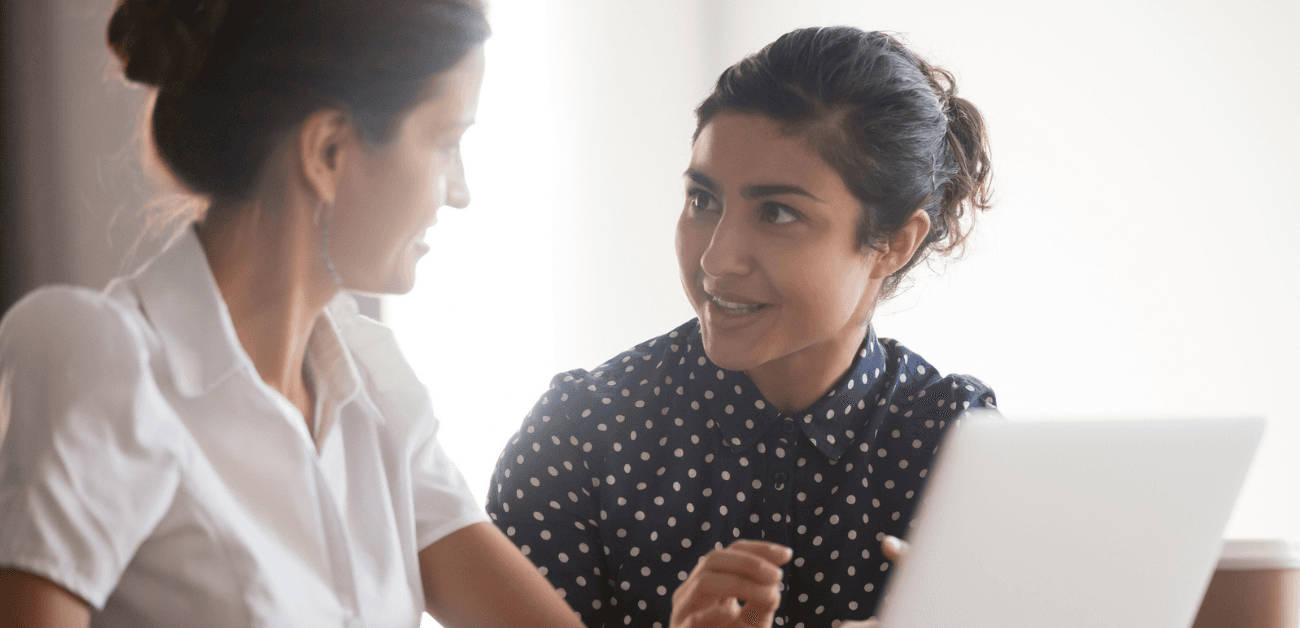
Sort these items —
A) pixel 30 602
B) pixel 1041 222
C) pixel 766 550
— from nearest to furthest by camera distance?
pixel 30 602 < pixel 766 550 < pixel 1041 222

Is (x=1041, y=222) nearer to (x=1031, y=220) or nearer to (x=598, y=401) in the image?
(x=1031, y=220)

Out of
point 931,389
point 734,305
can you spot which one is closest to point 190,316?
point 734,305

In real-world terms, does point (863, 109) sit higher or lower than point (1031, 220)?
lower

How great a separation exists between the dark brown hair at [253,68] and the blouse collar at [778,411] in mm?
648

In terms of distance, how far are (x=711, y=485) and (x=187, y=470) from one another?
28.1 inches

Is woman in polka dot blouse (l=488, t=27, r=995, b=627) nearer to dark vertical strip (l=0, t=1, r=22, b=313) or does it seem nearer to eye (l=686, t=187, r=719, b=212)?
eye (l=686, t=187, r=719, b=212)

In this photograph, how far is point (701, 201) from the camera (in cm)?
133

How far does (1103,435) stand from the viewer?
0.59 m

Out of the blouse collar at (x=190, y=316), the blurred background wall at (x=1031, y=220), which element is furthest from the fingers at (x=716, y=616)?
the blurred background wall at (x=1031, y=220)

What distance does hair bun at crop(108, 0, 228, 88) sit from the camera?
708 mm

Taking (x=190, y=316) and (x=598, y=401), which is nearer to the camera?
(x=190, y=316)

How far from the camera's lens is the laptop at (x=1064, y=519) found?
1.87 ft

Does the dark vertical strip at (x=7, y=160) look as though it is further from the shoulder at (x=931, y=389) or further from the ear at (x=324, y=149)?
the shoulder at (x=931, y=389)

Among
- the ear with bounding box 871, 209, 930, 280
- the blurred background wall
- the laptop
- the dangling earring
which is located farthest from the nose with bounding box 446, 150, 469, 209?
the blurred background wall
